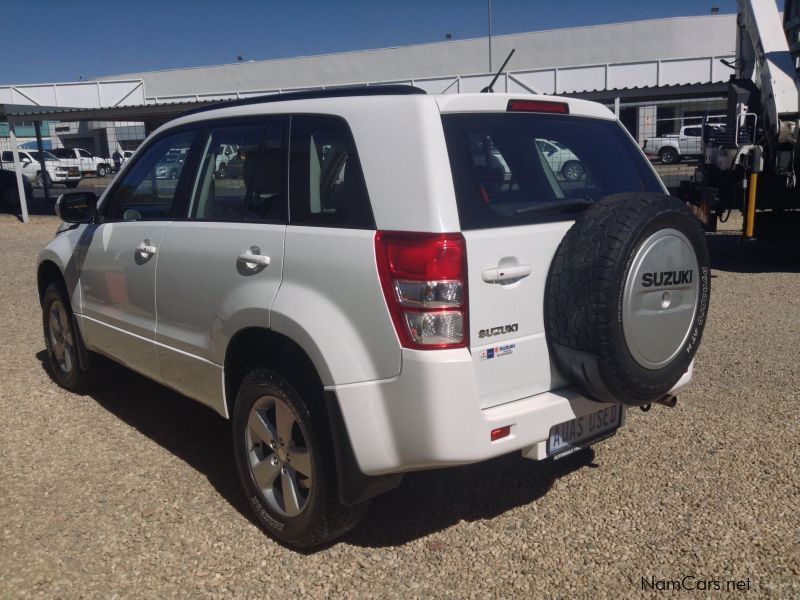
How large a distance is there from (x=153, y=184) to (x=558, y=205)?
7.84 feet

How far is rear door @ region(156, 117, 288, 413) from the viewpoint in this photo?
327cm

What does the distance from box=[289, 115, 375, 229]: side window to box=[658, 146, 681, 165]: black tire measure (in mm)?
14086

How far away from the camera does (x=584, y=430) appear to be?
324 cm

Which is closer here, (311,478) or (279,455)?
(311,478)

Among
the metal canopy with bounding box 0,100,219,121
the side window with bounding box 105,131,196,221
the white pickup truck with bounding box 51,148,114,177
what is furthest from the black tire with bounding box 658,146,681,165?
the white pickup truck with bounding box 51,148,114,177

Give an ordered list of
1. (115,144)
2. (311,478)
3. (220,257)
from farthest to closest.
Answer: (115,144) < (220,257) < (311,478)

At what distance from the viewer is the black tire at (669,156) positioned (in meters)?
16.1

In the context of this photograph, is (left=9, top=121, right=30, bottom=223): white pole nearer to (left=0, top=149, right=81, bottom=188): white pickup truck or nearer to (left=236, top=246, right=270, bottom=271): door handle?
(left=0, top=149, right=81, bottom=188): white pickup truck

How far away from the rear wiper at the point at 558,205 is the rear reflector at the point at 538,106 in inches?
16.7

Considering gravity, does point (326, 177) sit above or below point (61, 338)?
above

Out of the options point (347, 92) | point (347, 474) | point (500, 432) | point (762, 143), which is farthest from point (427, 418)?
point (762, 143)

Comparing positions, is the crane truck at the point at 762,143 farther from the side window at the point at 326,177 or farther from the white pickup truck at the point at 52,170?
the white pickup truck at the point at 52,170

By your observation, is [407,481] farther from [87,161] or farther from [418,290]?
[87,161]

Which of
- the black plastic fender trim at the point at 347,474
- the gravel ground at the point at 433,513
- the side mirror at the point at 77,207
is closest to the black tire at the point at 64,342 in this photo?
the gravel ground at the point at 433,513
